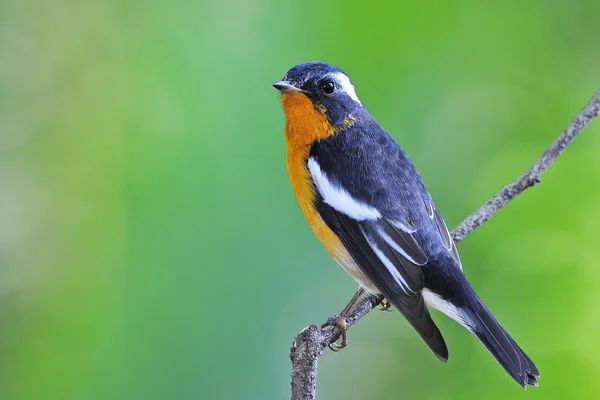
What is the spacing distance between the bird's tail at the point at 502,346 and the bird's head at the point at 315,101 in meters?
0.74

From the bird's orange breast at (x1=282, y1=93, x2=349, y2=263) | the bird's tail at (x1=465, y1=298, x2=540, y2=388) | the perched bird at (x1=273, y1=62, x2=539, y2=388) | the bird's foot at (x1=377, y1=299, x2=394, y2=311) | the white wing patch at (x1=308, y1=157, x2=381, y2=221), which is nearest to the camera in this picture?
the bird's tail at (x1=465, y1=298, x2=540, y2=388)

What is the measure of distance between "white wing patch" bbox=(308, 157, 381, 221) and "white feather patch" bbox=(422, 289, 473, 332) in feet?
0.93

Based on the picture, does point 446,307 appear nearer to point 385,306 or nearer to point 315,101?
point 385,306

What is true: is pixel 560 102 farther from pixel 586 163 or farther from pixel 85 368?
pixel 85 368

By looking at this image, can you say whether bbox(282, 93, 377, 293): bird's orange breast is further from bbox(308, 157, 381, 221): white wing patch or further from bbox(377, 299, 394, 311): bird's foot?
bbox(377, 299, 394, 311): bird's foot

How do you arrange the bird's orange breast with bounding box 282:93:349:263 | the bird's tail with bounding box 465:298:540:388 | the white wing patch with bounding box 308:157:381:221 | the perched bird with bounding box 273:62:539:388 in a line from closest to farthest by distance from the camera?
the bird's tail with bounding box 465:298:540:388
the perched bird with bounding box 273:62:539:388
the white wing patch with bounding box 308:157:381:221
the bird's orange breast with bounding box 282:93:349:263

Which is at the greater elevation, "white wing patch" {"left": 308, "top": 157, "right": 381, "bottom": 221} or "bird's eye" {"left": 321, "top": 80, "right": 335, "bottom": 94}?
"bird's eye" {"left": 321, "top": 80, "right": 335, "bottom": 94}

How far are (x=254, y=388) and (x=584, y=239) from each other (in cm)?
124

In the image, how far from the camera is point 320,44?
8.38 ft

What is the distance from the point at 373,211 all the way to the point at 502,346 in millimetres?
532

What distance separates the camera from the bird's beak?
2338 millimetres

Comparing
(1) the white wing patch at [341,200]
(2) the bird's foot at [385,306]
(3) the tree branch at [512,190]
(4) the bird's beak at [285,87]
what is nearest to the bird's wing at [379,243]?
(1) the white wing patch at [341,200]

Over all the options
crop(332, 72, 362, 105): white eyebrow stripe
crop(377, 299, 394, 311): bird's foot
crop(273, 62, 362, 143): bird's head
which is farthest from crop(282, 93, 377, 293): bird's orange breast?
crop(377, 299, 394, 311): bird's foot

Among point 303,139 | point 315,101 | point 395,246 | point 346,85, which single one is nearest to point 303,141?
point 303,139
